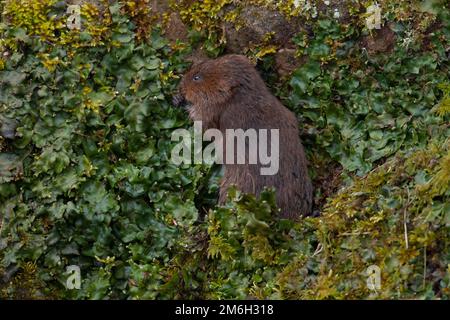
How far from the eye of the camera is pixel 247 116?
267 inches

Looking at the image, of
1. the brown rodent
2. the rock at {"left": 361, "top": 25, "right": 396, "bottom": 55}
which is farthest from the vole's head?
the rock at {"left": 361, "top": 25, "right": 396, "bottom": 55}

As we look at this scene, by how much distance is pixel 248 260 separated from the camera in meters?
6.15

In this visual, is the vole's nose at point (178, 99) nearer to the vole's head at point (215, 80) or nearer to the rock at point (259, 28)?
the vole's head at point (215, 80)

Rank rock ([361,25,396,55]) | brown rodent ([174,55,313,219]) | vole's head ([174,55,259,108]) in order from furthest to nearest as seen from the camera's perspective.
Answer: rock ([361,25,396,55]) < vole's head ([174,55,259,108]) < brown rodent ([174,55,313,219])

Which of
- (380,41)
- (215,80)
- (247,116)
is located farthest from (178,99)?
(380,41)

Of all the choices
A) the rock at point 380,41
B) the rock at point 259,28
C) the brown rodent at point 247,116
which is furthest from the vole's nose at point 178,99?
the rock at point 380,41

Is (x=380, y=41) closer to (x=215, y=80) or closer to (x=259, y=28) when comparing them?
(x=259, y=28)

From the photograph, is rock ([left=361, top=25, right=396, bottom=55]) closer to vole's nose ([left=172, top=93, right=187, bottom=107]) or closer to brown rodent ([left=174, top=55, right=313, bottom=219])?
brown rodent ([left=174, top=55, right=313, bottom=219])

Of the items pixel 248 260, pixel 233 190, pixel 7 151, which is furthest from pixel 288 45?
pixel 7 151

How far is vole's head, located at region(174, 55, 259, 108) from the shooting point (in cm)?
692

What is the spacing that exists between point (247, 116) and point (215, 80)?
463mm

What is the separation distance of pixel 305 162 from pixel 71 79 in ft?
6.81

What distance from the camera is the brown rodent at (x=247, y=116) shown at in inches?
257

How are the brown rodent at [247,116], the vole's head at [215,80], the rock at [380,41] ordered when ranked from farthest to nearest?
the rock at [380,41]
the vole's head at [215,80]
the brown rodent at [247,116]
